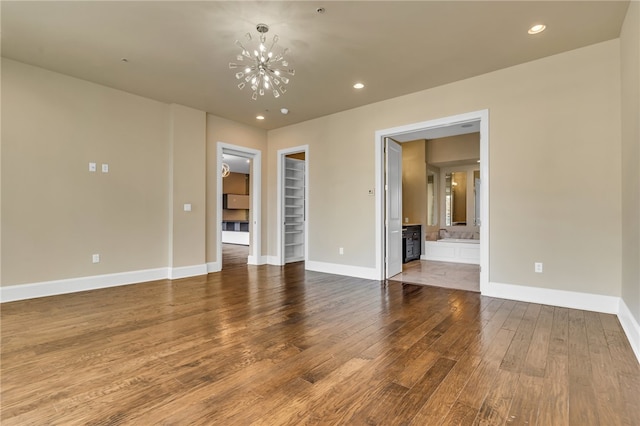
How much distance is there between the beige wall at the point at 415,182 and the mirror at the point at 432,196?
0.67 m

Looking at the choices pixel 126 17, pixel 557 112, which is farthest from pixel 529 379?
pixel 126 17

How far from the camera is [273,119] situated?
19.7 feet

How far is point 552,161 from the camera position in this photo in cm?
359

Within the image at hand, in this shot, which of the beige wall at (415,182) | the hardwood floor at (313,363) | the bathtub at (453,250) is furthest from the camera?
the beige wall at (415,182)

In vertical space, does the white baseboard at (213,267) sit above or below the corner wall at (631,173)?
below

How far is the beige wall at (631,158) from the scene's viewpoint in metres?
2.49

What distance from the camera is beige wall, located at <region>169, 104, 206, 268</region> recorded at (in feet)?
17.2

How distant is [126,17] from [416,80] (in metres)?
3.50

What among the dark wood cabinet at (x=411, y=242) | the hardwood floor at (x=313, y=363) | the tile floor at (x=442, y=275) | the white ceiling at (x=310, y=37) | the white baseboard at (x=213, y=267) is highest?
the white ceiling at (x=310, y=37)

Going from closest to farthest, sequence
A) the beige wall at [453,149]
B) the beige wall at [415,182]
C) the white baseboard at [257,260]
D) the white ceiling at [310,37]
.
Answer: the white ceiling at [310,37]
the white baseboard at [257,260]
the beige wall at [453,149]
the beige wall at [415,182]

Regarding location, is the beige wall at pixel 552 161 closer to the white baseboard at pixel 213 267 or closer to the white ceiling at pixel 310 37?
the white ceiling at pixel 310 37

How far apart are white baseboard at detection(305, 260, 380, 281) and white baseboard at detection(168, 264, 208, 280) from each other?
1.97 m

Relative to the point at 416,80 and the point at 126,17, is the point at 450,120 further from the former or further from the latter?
the point at 126,17

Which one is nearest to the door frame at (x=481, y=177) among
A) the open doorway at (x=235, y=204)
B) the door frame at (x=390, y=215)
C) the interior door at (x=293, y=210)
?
the door frame at (x=390, y=215)
